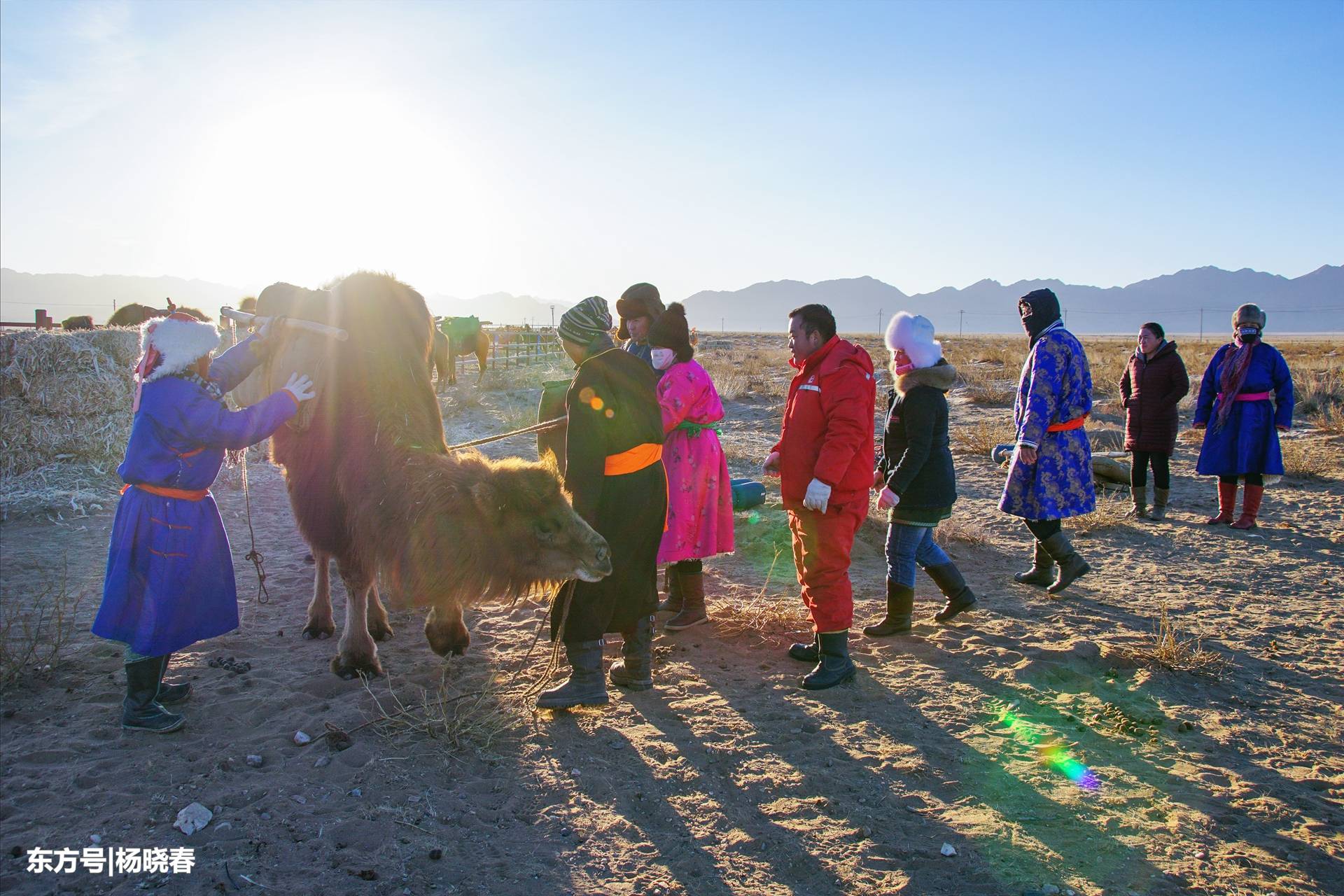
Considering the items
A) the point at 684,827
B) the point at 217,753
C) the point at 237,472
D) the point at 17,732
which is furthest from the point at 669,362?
the point at 237,472

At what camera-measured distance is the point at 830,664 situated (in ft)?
13.7

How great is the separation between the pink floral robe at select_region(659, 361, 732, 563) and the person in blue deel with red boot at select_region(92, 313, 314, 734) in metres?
2.10

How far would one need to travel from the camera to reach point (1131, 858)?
2762 mm

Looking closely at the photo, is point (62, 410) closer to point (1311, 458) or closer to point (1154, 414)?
point (1154, 414)

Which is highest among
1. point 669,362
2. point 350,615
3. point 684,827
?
point 669,362

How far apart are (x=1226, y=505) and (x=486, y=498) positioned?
7.85m

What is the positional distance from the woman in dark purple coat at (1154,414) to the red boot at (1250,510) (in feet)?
2.23

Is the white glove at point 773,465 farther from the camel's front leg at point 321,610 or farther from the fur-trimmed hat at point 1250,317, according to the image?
the fur-trimmed hat at point 1250,317

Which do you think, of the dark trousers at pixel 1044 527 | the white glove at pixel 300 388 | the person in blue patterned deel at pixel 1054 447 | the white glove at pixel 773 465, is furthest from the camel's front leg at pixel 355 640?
the dark trousers at pixel 1044 527

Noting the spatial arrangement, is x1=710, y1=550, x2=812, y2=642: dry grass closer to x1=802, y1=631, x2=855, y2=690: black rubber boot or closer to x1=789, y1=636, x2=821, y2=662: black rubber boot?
x1=789, y1=636, x2=821, y2=662: black rubber boot

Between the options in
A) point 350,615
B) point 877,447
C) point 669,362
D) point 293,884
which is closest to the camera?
point 293,884

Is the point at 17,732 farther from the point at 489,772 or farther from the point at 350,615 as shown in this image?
the point at 489,772

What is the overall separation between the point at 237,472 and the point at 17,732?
6511 millimetres

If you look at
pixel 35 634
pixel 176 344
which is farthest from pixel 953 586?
pixel 35 634
